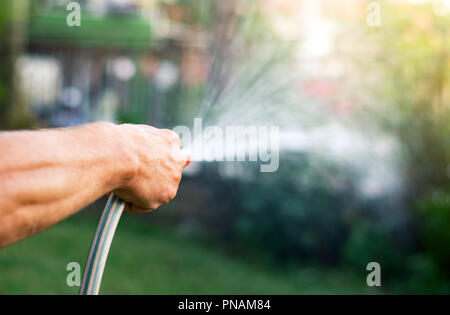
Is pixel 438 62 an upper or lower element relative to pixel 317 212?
upper

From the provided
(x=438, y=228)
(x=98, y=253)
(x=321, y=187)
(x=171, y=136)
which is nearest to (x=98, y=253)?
(x=98, y=253)

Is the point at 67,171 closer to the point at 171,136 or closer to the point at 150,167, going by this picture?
the point at 150,167

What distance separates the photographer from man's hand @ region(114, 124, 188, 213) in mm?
1048

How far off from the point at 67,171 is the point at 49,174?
0.13 feet

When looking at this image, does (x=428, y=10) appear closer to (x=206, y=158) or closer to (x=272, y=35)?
(x=272, y=35)

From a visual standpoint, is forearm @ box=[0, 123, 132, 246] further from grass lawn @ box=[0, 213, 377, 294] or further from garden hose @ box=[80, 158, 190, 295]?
grass lawn @ box=[0, 213, 377, 294]

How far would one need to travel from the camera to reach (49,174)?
797mm

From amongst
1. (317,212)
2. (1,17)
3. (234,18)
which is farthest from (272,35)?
(1,17)

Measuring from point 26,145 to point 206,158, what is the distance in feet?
2.76

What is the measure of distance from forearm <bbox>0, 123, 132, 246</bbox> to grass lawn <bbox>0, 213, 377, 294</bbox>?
3.34m

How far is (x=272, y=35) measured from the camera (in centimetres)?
586

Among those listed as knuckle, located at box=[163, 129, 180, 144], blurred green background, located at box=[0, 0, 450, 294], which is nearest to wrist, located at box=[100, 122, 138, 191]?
knuckle, located at box=[163, 129, 180, 144]

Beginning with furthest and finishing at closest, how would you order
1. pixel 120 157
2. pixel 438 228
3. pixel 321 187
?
pixel 321 187 → pixel 438 228 → pixel 120 157
